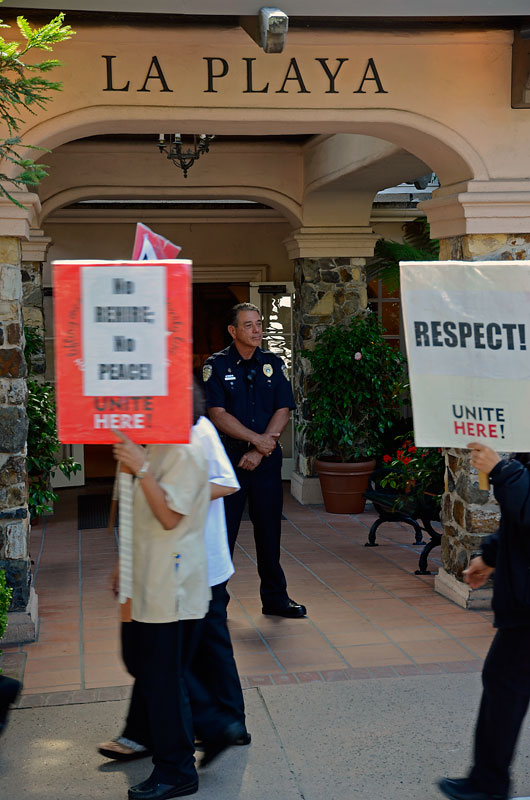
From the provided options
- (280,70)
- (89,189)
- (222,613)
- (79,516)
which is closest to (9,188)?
(280,70)

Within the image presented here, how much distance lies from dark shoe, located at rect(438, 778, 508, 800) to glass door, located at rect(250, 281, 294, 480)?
717 centimetres

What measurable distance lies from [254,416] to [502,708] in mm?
2576

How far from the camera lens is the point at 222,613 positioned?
3615mm

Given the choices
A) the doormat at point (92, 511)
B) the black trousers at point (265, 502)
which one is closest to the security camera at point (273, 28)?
the black trousers at point (265, 502)

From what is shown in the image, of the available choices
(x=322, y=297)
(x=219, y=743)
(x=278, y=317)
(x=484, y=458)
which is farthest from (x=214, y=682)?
(x=278, y=317)

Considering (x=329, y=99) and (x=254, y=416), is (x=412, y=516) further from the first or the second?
(x=329, y=99)

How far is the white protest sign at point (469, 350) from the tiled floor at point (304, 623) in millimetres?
1894

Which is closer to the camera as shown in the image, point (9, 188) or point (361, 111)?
point (9, 188)

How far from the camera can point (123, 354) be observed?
2.86 meters

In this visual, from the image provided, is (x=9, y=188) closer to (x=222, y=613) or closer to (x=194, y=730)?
(x=222, y=613)

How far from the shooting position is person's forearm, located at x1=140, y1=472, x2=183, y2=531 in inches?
113

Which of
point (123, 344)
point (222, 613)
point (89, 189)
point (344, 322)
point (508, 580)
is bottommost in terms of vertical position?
point (222, 613)

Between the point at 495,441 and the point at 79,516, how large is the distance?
6280 millimetres

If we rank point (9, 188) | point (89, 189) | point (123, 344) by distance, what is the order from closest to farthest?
point (123, 344)
point (9, 188)
point (89, 189)
